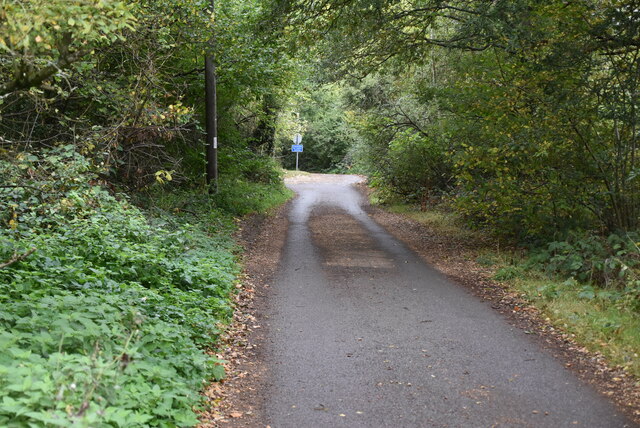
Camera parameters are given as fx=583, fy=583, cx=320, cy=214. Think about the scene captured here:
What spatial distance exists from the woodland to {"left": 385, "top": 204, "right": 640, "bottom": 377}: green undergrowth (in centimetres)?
7

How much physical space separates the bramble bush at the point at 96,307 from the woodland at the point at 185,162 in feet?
0.09

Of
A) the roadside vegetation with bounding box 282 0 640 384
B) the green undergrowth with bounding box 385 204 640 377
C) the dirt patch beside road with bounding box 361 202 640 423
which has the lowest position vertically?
the dirt patch beside road with bounding box 361 202 640 423

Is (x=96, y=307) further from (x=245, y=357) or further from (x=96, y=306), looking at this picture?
(x=245, y=357)

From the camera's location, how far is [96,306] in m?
5.79

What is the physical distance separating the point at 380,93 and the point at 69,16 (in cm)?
2935

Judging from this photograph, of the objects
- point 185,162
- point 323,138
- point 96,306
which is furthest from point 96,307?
point 323,138

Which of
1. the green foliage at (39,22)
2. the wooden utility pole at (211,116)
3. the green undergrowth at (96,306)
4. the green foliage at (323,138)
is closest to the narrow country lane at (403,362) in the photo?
the green undergrowth at (96,306)

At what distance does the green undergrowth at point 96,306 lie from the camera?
3873 mm

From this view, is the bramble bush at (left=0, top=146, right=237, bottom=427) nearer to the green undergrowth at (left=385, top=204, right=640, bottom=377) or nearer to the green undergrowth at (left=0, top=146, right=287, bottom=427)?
the green undergrowth at (left=0, top=146, right=287, bottom=427)

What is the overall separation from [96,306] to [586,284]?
307 inches

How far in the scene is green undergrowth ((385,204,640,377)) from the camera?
23.1 ft

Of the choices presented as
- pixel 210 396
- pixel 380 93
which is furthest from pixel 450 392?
pixel 380 93

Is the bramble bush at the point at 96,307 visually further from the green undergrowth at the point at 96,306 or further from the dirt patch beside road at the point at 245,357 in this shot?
the dirt patch beside road at the point at 245,357

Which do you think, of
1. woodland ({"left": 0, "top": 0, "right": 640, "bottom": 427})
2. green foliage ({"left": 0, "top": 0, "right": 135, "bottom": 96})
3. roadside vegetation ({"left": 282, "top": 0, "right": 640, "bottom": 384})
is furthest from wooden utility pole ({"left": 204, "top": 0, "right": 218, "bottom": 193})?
green foliage ({"left": 0, "top": 0, "right": 135, "bottom": 96})
